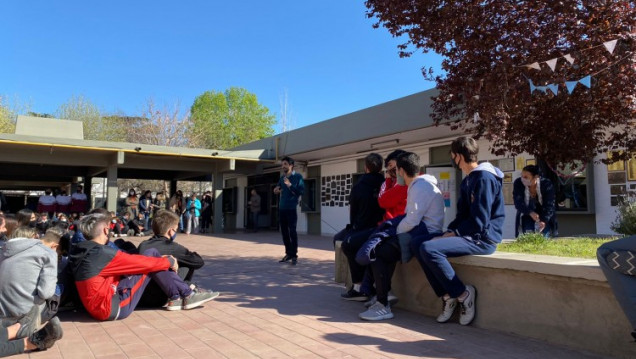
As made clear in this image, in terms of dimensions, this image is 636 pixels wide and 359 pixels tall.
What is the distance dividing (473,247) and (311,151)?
39.5 feet

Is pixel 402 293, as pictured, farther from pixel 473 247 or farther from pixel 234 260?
pixel 234 260

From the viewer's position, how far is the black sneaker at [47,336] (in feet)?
10.9

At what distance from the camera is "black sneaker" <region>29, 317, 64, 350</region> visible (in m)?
3.34

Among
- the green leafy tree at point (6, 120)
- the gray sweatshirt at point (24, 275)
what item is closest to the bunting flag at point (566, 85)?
the gray sweatshirt at point (24, 275)

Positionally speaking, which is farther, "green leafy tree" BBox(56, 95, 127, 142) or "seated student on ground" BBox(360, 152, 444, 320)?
"green leafy tree" BBox(56, 95, 127, 142)

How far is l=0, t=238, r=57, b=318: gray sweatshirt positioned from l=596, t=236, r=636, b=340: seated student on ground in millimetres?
4008

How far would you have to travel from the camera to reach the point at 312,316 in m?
4.47

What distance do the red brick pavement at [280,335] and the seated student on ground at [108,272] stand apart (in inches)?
7.3

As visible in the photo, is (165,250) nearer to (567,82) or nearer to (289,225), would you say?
(289,225)

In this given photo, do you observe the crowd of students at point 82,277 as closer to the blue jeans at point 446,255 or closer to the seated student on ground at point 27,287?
the seated student on ground at point 27,287

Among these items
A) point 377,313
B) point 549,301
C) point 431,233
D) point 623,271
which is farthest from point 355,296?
point 623,271

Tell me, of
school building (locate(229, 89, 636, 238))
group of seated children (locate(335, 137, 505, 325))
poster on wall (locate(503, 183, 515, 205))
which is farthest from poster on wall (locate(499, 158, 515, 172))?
group of seated children (locate(335, 137, 505, 325))

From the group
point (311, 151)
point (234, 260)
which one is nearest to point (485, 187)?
point (234, 260)

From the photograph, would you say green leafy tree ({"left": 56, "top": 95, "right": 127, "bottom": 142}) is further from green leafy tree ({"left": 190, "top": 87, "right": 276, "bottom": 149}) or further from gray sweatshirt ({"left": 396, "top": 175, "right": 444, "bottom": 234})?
gray sweatshirt ({"left": 396, "top": 175, "right": 444, "bottom": 234})
